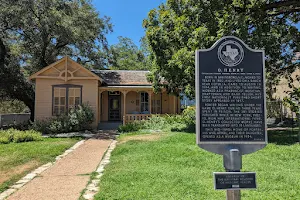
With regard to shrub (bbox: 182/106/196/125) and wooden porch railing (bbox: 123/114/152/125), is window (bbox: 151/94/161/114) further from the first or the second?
shrub (bbox: 182/106/196/125)

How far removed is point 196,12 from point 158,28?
279 cm

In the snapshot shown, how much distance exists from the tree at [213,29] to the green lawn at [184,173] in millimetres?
4949

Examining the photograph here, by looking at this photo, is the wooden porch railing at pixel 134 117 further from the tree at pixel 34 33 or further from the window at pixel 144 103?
the tree at pixel 34 33

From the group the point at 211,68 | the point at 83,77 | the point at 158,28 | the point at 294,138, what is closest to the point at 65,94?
the point at 83,77

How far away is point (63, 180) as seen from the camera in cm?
645

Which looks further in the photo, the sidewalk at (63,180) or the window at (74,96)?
the window at (74,96)

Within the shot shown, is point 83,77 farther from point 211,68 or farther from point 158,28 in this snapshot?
point 211,68

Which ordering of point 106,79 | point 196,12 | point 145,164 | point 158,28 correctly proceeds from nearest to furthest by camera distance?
point 145,164 < point 196,12 < point 158,28 < point 106,79

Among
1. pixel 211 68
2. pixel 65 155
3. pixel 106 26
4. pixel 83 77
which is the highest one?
pixel 106 26

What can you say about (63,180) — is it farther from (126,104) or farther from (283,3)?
(126,104)

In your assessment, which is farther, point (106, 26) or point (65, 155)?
point (106, 26)

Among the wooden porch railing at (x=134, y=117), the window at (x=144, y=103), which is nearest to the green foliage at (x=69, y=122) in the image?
the wooden porch railing at (x=134, y=117)

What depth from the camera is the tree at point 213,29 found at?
11.8 m

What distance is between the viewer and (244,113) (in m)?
3.89
